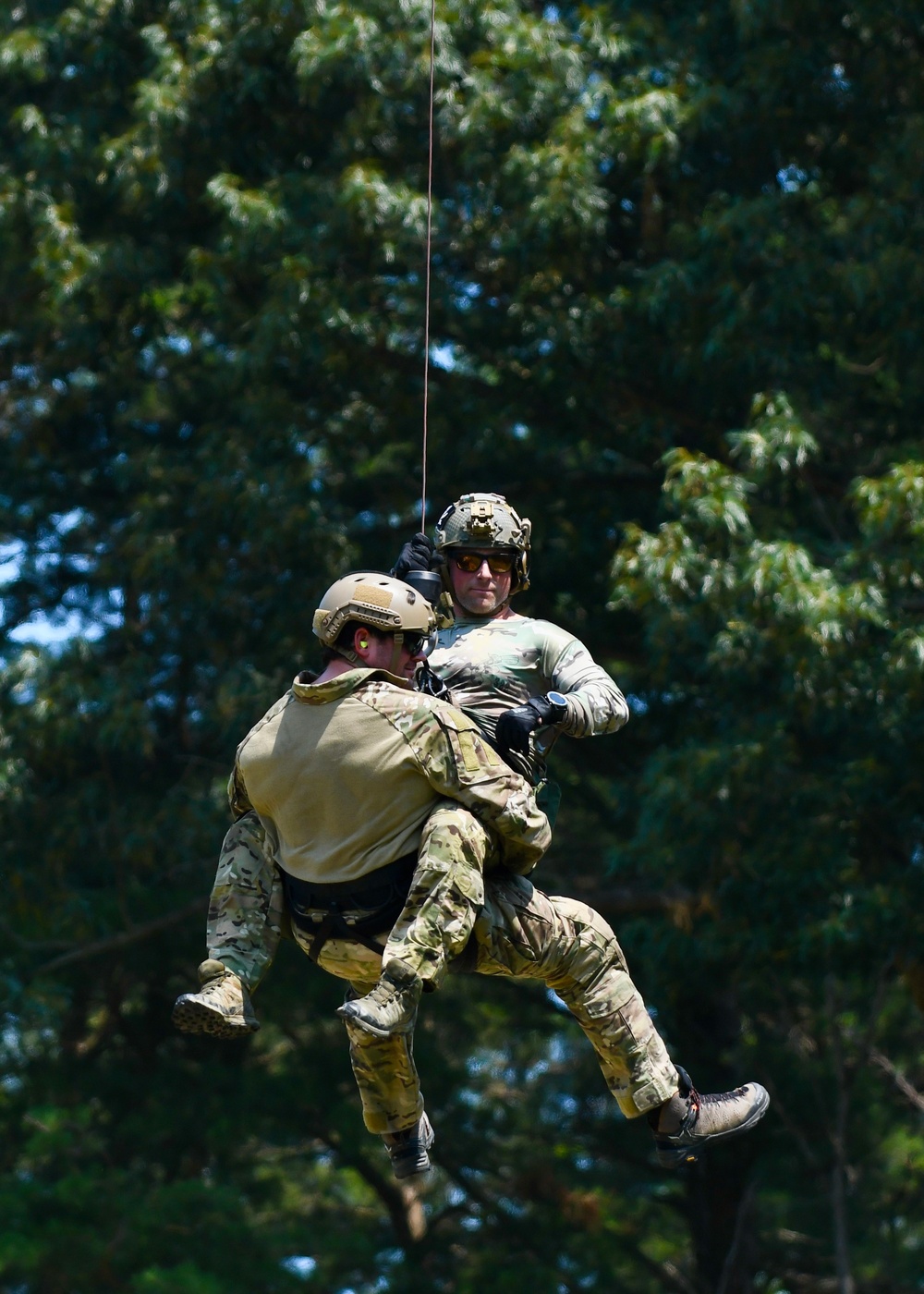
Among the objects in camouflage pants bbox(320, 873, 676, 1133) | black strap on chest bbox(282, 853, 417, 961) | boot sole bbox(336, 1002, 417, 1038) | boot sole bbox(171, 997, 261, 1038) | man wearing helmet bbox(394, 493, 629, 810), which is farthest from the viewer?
man wearing helmet bbox(394, 493, 629, 810)

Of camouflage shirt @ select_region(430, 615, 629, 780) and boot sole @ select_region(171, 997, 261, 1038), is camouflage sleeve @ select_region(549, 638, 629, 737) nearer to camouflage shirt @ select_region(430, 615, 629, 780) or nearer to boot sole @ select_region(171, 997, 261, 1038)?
camouflage shirt @ select_region(430, 615, 629, 780)

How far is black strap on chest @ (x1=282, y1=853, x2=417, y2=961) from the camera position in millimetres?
6180

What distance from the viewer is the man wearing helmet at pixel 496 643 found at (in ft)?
21.9

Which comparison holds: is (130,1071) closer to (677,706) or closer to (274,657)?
(274,657)

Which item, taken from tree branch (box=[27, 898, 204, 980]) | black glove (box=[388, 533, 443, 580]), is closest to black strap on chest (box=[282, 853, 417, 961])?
black glove (box=[388, 533, 443, 580])

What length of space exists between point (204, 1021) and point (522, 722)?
1.22 meters

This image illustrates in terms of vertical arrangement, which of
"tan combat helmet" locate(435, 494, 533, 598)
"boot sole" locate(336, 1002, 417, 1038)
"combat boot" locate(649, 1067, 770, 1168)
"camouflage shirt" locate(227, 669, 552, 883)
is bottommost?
"combat boot" locate(649, 1067, 770, 1168)

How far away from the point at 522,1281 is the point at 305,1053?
274 cm

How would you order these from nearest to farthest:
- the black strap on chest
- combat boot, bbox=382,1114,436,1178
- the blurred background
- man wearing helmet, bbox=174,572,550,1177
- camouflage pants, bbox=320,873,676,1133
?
1. man wearing helmet, bbox=174,572,550,1177
2. the black strap on chest
3. camouflage pants, bbox=320,873,676,1133
4. combat boot, bbox=382,1114,436,1178
5. the blurred background

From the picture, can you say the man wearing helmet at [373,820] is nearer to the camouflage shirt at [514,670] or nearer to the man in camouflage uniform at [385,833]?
the man in camouflage uniform at [385,833]

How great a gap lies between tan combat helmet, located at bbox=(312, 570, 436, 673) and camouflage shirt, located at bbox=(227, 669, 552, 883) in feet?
0.43

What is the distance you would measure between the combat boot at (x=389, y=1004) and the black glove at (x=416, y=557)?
53.3 inches

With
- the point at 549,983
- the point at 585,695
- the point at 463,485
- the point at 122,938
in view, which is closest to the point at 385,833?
the point at 585,695

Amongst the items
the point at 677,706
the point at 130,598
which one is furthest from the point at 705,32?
the point at 130,598
